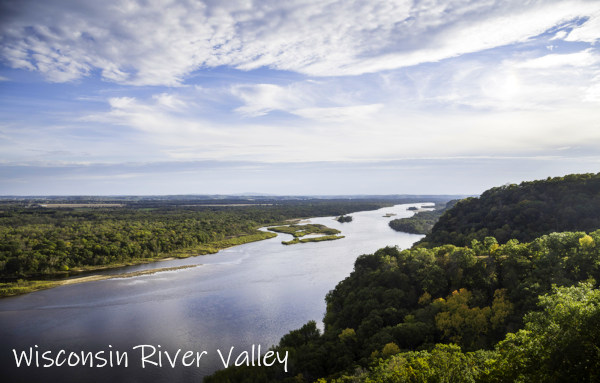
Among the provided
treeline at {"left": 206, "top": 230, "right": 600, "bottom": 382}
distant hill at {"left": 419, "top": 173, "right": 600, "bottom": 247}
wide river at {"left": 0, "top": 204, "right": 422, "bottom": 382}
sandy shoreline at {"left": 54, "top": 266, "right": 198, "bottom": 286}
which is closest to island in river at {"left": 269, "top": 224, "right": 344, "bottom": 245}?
wide river at {"left": 0, "top": 204, "right": 422, "bottom": 382}

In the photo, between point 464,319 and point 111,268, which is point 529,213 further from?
point 111,268

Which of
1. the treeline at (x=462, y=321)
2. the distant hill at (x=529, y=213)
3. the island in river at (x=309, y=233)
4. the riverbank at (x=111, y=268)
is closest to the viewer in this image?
the treeline at (x=462, y=321)

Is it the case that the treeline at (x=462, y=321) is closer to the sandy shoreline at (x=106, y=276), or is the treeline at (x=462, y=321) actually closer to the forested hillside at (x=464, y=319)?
the forested hillside at (x=464, y=319)

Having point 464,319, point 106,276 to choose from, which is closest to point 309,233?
point 106,276

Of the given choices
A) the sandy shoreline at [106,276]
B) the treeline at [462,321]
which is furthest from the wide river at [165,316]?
the treeline at [462,321]

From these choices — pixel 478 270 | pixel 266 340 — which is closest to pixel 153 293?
pixel 266 340
